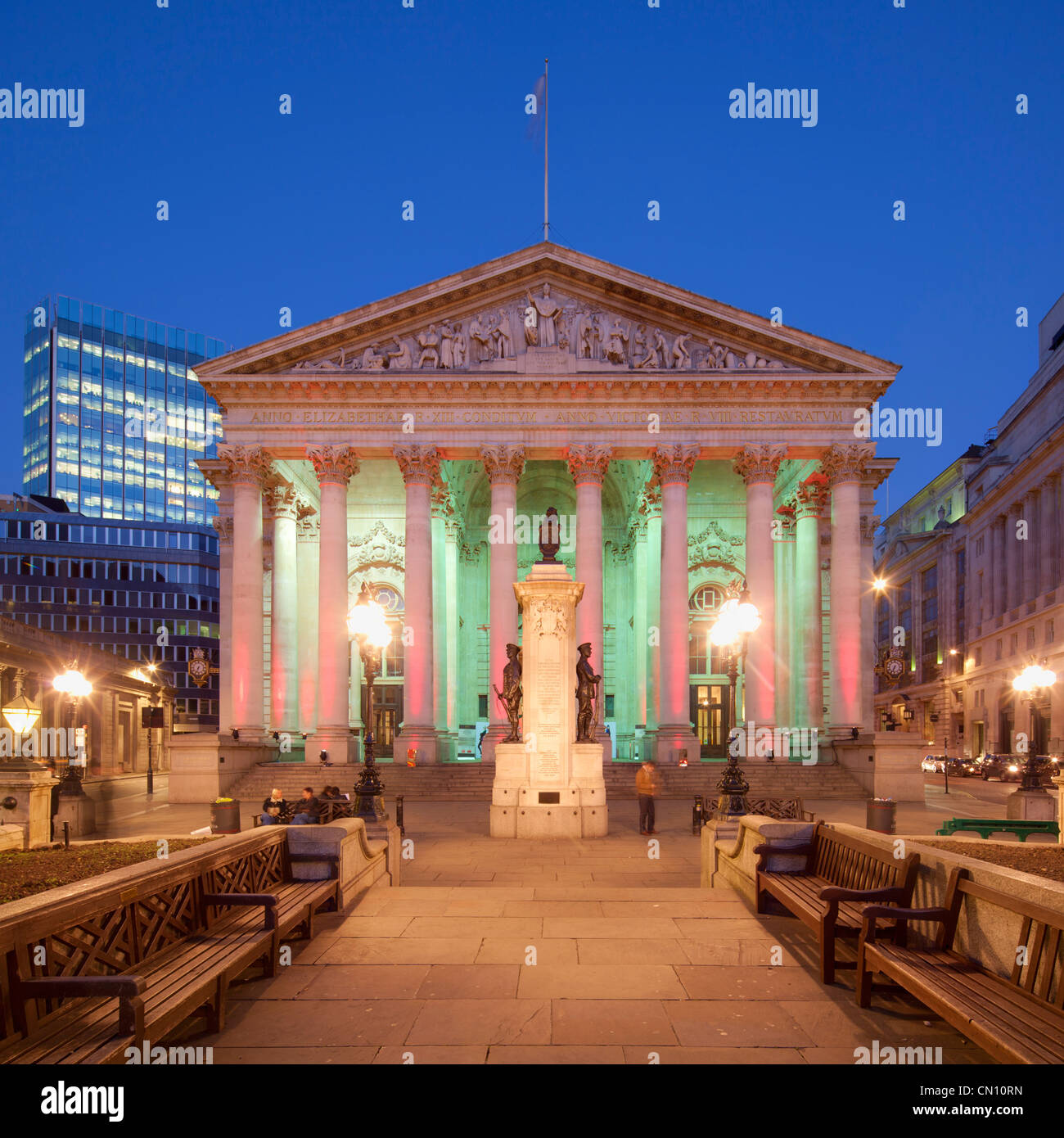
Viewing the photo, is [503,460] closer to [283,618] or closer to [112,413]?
[283,618]

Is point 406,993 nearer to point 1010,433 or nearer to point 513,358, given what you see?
point 513,358

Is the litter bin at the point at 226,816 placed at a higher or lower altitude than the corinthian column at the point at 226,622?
lower

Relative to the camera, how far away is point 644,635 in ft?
135

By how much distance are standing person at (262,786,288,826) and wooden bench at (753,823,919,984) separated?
28.8 ft

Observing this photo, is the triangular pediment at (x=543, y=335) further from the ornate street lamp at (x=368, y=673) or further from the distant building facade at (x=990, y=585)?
the ornate street lamp at (x=368, y=673)

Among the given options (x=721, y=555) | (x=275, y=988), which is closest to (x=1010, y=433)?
(x=721, y=555)

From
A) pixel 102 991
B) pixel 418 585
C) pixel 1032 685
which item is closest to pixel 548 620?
pixel 102 991

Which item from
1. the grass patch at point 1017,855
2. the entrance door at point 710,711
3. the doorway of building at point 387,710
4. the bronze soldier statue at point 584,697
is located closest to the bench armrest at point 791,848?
the grass patch at point 1017,855

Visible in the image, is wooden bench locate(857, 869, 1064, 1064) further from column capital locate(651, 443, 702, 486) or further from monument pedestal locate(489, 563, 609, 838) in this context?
column capital locate(651, 443, 702, 486)

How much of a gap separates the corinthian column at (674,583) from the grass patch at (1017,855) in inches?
1038

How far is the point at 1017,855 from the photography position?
8805 mm

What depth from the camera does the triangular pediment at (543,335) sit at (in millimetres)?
36031

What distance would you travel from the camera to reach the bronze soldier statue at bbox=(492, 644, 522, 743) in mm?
19484

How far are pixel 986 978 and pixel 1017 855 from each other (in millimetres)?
3135
